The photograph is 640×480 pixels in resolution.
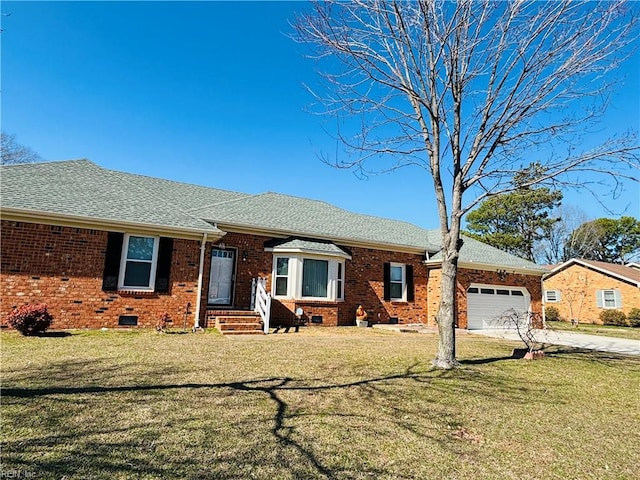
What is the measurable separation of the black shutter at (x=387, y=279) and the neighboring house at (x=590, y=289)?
46.5ft

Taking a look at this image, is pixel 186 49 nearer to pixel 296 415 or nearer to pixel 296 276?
pixel 296 276

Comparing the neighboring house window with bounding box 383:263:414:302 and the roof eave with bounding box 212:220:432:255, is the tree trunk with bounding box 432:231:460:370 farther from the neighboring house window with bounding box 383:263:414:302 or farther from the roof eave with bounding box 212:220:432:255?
the neighboring house window with bounding box 383:263:414:302

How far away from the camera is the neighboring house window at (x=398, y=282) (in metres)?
15.2

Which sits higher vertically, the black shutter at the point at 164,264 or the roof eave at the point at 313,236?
the roof eave at the point at 313,236

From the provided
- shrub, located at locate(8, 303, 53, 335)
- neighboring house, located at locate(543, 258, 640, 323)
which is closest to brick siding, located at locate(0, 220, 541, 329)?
shrub, located at locate(8, 303, 53, 335)

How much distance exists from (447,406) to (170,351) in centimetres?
544

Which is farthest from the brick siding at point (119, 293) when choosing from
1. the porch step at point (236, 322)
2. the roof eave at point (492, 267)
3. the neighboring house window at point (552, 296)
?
the neighboring house window at point (552, 296)

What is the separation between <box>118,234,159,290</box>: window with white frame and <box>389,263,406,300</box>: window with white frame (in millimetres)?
9583

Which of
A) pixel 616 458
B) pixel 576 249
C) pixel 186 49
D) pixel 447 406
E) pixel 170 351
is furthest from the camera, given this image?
pixel 576 249

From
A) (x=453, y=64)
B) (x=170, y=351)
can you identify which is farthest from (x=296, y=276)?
(x=453, y=64)

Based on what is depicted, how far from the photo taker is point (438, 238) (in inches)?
713

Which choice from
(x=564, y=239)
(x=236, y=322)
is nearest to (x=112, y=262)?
(x=236, y=322)

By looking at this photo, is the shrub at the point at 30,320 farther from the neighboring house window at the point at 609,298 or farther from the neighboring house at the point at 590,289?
the neighboring house window at the point at 609,298

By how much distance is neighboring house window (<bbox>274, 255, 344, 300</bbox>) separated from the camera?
41.8 feet
